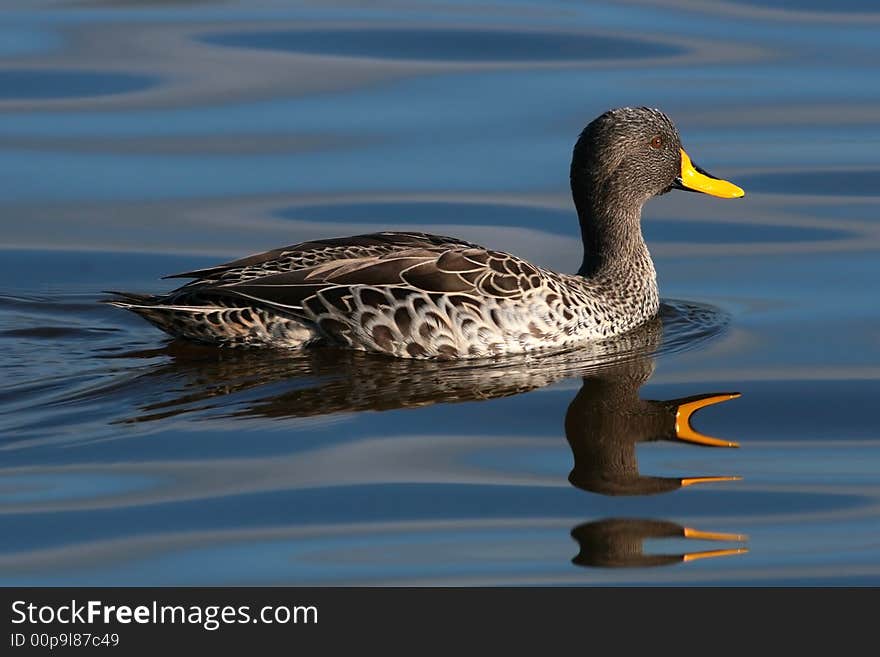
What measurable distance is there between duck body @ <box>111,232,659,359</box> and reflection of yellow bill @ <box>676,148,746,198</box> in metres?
1.47

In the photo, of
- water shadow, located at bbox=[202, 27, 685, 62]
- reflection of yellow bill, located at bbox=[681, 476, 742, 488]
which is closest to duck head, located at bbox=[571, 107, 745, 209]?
reflection of yellow bill, located at bbox=[681, 476, 742, 488]

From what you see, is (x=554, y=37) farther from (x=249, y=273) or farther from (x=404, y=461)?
(x=404, y=461)

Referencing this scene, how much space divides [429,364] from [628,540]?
2.98m

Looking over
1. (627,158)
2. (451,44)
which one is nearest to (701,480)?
(627,158)

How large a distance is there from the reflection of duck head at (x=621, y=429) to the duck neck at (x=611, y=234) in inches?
48.3

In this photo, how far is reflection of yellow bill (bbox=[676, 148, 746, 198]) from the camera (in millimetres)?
12039

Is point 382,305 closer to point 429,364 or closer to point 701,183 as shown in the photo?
point 429,364

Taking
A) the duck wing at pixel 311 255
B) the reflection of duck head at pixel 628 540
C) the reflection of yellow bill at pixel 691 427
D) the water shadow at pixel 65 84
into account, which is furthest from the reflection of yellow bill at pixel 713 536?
the water shadow at pixel 65 84

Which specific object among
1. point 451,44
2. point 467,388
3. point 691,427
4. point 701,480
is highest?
point 451,44

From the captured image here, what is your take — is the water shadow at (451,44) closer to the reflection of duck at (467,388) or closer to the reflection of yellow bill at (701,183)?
the reflection of yellow bill at (701,183)

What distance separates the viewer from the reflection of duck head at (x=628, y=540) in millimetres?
7754

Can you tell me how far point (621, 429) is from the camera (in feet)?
31.1

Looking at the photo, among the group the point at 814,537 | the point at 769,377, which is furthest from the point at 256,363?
the point at 814,537

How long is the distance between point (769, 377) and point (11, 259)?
5222 mm
